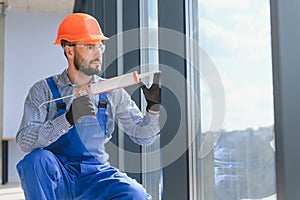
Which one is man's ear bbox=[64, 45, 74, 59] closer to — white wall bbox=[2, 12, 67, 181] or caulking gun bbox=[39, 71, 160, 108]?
caulking gun bbox=[39, 71, 160, 108]

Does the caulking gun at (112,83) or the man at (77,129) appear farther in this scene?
the man at (77,129)

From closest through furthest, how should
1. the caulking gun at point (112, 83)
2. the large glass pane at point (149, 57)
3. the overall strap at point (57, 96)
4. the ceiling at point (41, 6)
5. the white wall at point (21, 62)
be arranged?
the caulking gun at point (112, 83) < the overall strap at point (57, 96) < the large glass pane at point (149, 57) < the ceiling at point (41, 6) < the white wall at point (21, 62)

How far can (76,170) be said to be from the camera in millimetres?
1993

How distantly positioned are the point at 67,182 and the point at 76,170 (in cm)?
7

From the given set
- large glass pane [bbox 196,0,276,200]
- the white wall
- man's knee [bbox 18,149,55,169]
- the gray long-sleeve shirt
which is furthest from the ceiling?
large glass pane [bbox 196,0,276,200]

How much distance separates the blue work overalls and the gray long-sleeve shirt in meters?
0.03

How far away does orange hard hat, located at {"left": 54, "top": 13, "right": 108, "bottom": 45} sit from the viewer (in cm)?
207

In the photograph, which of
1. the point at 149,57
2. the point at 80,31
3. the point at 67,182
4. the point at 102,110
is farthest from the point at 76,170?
the point at 149,57

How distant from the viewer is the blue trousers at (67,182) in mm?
1879

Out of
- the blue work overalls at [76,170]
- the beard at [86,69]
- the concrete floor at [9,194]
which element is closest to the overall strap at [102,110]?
the blue work overalls at [76,170]

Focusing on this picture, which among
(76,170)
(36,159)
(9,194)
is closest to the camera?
(36,159)

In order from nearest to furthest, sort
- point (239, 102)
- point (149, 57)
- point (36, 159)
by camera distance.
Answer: point (239, 102), point (36, 159), point (149, 57)

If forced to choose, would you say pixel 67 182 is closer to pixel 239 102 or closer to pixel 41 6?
pixel 239 102

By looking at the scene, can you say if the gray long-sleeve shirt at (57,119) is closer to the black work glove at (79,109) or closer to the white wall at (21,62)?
the black work glove at (79,109)
